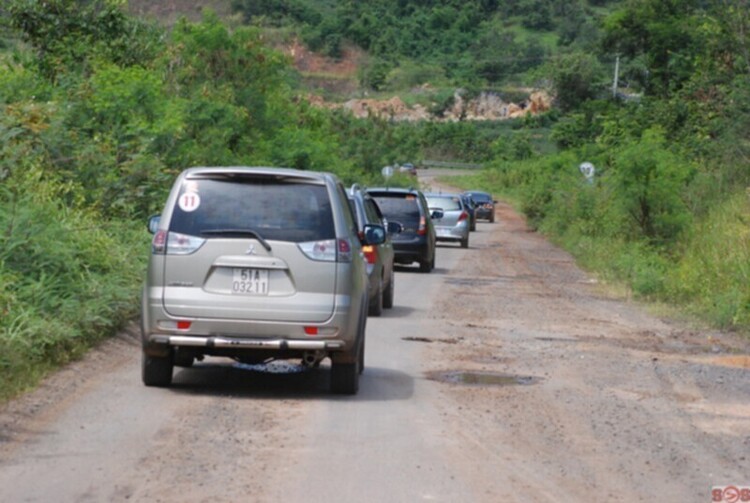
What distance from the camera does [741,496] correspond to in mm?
7941

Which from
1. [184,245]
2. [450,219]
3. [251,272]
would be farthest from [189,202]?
[450,219]

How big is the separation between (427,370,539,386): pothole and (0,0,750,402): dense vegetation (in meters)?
3.52

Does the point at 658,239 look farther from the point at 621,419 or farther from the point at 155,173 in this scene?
the point at 621,419

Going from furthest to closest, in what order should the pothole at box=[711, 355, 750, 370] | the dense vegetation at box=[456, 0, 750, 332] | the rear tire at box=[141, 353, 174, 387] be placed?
the dense vegetation at box=[456, 0, 750, 332]
the pothole at box=[711, 355, 750, 370]
the rear tire at box=[141, 353, 174, 387]

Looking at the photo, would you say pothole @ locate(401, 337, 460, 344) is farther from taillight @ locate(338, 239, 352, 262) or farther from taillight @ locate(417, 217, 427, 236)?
taillight @ locate(417, 217, 427, 236)

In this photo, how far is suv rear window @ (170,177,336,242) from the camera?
10938 mm

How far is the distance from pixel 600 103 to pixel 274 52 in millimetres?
28237

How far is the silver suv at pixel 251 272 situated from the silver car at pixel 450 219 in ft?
93.5

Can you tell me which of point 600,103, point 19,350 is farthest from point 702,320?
point 600,103

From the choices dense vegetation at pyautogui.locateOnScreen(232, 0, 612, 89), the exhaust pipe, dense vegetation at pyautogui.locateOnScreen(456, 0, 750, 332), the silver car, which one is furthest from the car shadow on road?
dense vegetation at pyautogui.locateOnScreen(232, 0, 612, 89)

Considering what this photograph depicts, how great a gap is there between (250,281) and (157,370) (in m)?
1.27

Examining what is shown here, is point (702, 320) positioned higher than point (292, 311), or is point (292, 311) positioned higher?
point (292, 311)

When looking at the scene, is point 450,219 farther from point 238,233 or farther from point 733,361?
point 238,233

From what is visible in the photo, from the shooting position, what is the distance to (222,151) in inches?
1104
